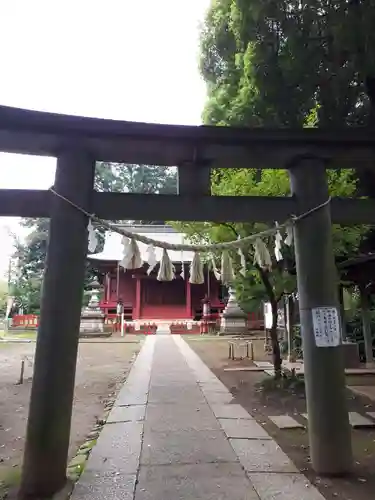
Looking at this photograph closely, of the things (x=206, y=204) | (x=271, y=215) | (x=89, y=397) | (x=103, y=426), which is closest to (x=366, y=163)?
(x=271, y=215)

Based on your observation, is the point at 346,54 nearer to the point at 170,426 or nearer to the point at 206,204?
the point at 206,204

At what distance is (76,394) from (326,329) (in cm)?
594

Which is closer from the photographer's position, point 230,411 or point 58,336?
point 58,336

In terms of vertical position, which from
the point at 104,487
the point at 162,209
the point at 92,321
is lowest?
the point at 104,487

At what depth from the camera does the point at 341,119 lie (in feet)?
28.3

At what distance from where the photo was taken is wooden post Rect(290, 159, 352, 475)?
3912mm

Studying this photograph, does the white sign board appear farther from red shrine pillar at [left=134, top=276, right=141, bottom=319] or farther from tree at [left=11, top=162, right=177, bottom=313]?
red shrine pillar at [left=134, top=276, right=141, bottom=319]

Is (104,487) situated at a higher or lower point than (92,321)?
lower

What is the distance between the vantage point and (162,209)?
13.9 ft

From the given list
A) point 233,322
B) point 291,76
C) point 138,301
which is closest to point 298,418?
point 291,76

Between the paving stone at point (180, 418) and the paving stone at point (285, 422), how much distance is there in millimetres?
865

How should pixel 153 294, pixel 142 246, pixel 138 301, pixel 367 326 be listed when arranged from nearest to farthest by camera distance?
pixel 367 326
pixel 138 301
pixel 153 294
pixel 142 246

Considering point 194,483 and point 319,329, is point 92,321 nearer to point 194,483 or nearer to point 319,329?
point 194,483

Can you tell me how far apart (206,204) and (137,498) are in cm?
268
